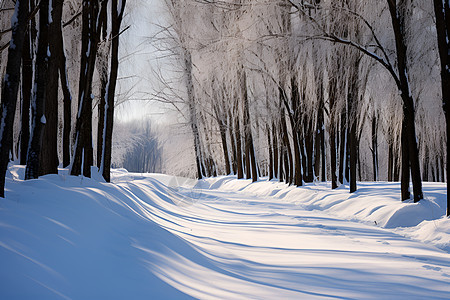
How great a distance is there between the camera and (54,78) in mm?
7824

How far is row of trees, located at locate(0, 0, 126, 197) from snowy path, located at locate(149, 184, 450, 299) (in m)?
2.38

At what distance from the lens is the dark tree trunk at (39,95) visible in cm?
585

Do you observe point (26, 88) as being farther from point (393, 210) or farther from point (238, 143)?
point (238, 143)

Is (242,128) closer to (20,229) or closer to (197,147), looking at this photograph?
(197,147)

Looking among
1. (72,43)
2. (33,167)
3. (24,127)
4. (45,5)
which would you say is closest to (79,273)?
(33,167)

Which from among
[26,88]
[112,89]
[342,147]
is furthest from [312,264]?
[26,88]

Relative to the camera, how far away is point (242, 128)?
819 inches

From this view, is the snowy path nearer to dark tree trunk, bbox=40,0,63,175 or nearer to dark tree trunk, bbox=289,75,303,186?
dark tree trunk, bbox=40,0,63,175

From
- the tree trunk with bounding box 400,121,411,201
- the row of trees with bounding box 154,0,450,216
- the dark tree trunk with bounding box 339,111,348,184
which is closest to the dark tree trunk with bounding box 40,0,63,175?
the row of trees with bounding box 154,0,450,216

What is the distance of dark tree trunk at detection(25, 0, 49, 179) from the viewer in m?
5.85

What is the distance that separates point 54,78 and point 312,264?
20.7ft

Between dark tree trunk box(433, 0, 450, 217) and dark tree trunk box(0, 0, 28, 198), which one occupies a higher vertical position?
dark tree trunk box(433, 0, 450, 217)

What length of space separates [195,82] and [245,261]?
21173 millimetres

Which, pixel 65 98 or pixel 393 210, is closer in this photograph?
pixel 393 210
